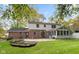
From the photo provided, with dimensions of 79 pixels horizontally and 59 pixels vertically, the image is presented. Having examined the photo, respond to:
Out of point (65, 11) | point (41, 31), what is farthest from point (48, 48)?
point (65, 11)

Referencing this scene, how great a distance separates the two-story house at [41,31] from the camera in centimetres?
598

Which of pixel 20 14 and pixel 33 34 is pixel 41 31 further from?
pixel 20 14

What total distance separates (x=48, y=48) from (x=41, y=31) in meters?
0.29

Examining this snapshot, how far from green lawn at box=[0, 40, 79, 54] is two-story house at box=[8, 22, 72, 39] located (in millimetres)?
116

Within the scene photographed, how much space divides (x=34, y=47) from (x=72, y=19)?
28.3 inches

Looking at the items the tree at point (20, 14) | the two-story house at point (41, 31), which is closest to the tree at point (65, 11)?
the two-story house at point (41, 31)

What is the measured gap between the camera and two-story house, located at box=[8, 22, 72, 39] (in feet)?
19.6

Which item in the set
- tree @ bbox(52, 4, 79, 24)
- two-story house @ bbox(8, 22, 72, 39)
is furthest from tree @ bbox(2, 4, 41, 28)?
tree @ bbox(52, 4, 79, 24)

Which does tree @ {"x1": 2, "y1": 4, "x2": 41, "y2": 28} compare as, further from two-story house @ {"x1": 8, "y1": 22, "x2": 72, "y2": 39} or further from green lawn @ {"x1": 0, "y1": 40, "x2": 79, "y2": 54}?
green lawn @ {"x1": 0, "y1": 40, "x2": 79, "y2": 54}

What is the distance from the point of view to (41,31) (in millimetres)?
6031

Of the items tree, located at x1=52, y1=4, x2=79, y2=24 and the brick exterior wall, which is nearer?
tree, located at x1=52, y1=4, x2=79, y2=24

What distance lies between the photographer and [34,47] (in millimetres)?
6020

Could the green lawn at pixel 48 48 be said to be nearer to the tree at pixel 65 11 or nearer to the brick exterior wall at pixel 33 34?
the brick exterior wall at pixel 33 34

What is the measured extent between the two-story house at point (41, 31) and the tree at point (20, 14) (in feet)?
0.29
